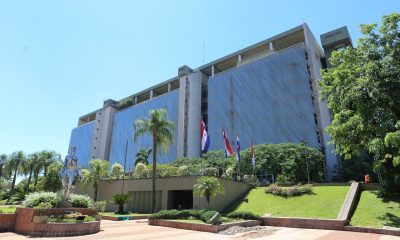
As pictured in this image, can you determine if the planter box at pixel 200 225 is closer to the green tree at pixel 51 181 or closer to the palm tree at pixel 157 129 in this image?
the palm tree at pixel 157 129

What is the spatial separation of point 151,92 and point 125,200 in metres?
76.8

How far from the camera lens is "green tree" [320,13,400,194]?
16578 millimetres

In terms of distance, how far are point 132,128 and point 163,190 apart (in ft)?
234

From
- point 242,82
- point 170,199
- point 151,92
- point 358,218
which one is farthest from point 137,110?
point 358,218

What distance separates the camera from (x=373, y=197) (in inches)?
924

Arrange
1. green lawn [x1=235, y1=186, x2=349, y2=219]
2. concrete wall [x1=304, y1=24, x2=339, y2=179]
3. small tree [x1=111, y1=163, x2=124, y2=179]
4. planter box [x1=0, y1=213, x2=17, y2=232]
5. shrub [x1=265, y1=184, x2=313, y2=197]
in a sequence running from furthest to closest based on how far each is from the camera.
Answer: concrete wall [x1=304, y1=24, x2=339, y2=179] → small tree [x1=111, y1=163, x2=124, y2=179] → shrub [x1=265, y1=184, x2=313, y2=197] → green lawn [x1=235, y1=186, x2=349, y2=219] → planter box [x1=0, y1=213, x2=17, y2=232]

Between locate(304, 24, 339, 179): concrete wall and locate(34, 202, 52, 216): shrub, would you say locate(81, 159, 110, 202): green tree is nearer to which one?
locate(34, 202, 52, 216): shrub

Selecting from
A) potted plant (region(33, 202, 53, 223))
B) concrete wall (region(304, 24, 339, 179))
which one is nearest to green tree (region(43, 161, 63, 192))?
potted plant (region(33, 202, 53, 223))

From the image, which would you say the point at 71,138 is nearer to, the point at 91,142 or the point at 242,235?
the point at 91,142

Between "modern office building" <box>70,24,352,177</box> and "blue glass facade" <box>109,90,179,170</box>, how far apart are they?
1.18 feet

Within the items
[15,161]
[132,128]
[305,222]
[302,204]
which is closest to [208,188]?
[305,222]

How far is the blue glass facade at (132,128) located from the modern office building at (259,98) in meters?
0.36

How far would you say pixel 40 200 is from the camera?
16297 mm

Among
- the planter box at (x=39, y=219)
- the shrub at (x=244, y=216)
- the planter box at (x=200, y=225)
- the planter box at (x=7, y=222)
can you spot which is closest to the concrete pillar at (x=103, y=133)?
the planter box at (x=200, y=225)
